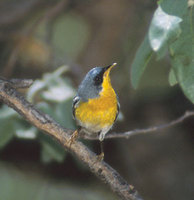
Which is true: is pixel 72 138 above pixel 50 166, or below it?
above

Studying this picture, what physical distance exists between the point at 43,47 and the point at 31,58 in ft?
1.00

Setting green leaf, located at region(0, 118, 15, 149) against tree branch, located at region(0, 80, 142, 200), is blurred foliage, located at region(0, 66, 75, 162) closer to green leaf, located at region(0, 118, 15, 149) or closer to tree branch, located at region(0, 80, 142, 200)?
green leaf, located at region(0, 118, 15, 149)

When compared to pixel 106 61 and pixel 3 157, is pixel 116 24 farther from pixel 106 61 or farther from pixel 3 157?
pixel 3 157

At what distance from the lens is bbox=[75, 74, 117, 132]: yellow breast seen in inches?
118

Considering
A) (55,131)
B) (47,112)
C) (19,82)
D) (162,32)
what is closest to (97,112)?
(47,112)

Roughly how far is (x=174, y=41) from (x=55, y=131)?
114cm

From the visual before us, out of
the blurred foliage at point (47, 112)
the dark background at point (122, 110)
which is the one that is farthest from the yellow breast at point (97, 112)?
the dark background at point (122, 110)

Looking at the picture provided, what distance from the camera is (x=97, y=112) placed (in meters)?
3.01

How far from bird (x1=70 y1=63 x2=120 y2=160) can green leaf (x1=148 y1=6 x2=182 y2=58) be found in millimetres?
1379

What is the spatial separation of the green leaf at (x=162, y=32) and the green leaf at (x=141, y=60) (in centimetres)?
16

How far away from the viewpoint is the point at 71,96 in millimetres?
3268

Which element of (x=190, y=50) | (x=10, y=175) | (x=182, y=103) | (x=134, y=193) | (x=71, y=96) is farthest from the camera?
(x=182, y=103)

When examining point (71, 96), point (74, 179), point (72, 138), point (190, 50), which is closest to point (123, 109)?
point (74, 179)

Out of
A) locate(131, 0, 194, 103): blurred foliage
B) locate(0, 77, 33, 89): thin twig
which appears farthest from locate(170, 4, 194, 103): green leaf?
locate(0, 77, 33, 89): thin twig
